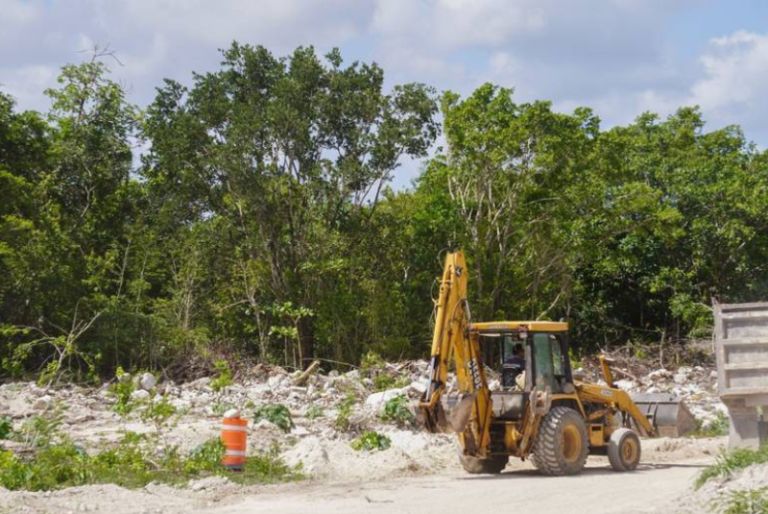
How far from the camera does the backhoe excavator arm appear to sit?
12656mm

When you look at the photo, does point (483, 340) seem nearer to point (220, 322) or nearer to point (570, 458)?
point (570, 458)

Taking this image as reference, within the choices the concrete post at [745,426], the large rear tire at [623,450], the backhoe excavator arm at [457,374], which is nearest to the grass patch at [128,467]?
the backhoe excavator arm at [457,374]

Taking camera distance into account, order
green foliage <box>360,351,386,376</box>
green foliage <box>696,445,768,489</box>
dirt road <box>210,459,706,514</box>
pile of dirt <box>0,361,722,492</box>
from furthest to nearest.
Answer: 1. green foliage <box>360,351,386,376</box>
2. pile of dirt <box>0,361,722,492</box>
3. dirt road <box>210,459,706,514</box>
4. green foliage <box>696,445,768,489</box>

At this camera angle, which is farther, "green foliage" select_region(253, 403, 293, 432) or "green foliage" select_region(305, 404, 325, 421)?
"green foliage" select_region(305, 404, 325, 421)

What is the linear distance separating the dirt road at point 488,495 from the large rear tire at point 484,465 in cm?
28

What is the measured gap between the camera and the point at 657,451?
59.2 ft

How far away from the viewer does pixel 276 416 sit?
16469 millimetres

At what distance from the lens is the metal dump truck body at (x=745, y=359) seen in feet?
40.7

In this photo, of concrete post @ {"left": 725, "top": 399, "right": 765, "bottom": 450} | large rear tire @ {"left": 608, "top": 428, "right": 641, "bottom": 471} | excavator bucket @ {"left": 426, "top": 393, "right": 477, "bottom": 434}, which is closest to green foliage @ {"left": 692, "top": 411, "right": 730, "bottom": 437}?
large rear tire @ {"left": 608, "top": 428, "right": 641, "bottom": 471}

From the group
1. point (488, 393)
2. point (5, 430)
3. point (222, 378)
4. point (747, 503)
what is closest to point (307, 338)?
point (222, 378)

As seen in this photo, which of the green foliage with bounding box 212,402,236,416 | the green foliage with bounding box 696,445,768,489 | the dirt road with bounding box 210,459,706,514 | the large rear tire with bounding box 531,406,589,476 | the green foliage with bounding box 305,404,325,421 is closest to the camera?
the green foliage with bounding box 696,445,768,489

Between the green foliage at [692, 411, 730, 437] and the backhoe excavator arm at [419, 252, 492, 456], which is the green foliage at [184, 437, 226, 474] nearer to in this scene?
the backhoe excavator arm at [419, 252, 492, 456]

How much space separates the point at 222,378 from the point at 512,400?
639 cm

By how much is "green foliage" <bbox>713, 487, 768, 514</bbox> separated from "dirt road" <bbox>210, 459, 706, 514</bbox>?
86cm
